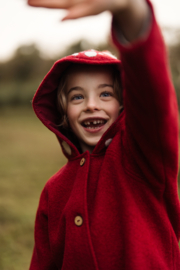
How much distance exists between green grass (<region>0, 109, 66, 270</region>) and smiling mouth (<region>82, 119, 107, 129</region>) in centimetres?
176

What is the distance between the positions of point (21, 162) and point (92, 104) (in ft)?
16.4

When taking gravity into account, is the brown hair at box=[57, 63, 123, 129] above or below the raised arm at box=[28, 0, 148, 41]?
below

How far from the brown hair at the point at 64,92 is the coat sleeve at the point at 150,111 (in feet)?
1.17

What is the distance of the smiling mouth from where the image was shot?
54.7 inches

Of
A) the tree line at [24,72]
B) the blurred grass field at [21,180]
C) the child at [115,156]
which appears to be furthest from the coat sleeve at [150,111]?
the tree line at [24,72]

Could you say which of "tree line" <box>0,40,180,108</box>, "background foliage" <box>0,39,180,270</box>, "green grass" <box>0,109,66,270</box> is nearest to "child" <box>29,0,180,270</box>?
"background foliage" <box>0,39,180,270</box>

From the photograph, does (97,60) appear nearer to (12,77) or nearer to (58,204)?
(58,204)

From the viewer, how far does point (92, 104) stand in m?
1.34

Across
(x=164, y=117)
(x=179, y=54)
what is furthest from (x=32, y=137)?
(x=164, y=117)

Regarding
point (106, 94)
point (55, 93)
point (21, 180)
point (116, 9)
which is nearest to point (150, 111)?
point (116, 9)

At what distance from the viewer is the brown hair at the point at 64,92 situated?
1.42 m

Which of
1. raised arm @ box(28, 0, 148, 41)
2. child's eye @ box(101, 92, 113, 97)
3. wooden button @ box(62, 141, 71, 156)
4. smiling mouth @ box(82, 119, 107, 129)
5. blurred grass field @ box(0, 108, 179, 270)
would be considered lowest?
blurred grass field @ box(0, 108, 179, 270)

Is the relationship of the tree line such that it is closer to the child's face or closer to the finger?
the child's face

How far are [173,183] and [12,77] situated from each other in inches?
696
